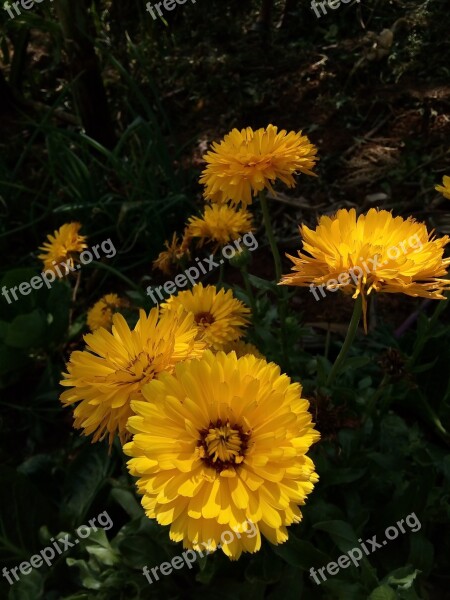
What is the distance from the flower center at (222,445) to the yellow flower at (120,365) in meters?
0.14

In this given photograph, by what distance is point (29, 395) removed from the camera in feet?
7.91

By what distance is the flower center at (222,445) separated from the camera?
0.94m

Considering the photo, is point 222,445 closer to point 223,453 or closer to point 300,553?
point 223,453

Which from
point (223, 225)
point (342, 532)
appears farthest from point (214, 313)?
point (342, 532)

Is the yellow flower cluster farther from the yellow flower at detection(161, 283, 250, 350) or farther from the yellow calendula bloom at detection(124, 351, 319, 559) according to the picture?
the yellow flower at detection(161, 283, 250, 350)

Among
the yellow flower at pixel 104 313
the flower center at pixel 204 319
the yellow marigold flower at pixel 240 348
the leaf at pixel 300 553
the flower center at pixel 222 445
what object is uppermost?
the flower center at pixel 222 445

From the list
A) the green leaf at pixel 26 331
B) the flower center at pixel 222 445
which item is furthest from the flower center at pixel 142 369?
the green leaf at pixel 26 331

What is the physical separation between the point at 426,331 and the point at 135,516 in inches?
37.8

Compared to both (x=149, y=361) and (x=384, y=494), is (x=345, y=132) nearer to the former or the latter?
(x=384, y=494)

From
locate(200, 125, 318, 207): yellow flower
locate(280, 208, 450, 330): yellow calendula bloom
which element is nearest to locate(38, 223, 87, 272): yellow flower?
locate(200, 125, 318, 207): yellow flower

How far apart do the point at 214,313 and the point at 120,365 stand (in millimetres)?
446

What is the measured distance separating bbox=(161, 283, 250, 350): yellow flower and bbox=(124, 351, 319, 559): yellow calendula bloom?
418 mm

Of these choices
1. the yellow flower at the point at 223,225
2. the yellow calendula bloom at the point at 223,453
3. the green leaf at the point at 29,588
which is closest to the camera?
the yellow calendula bloom at the point at 223,453

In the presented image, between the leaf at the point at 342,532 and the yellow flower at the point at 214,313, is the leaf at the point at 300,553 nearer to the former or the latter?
the leaf at the point at 342,532
